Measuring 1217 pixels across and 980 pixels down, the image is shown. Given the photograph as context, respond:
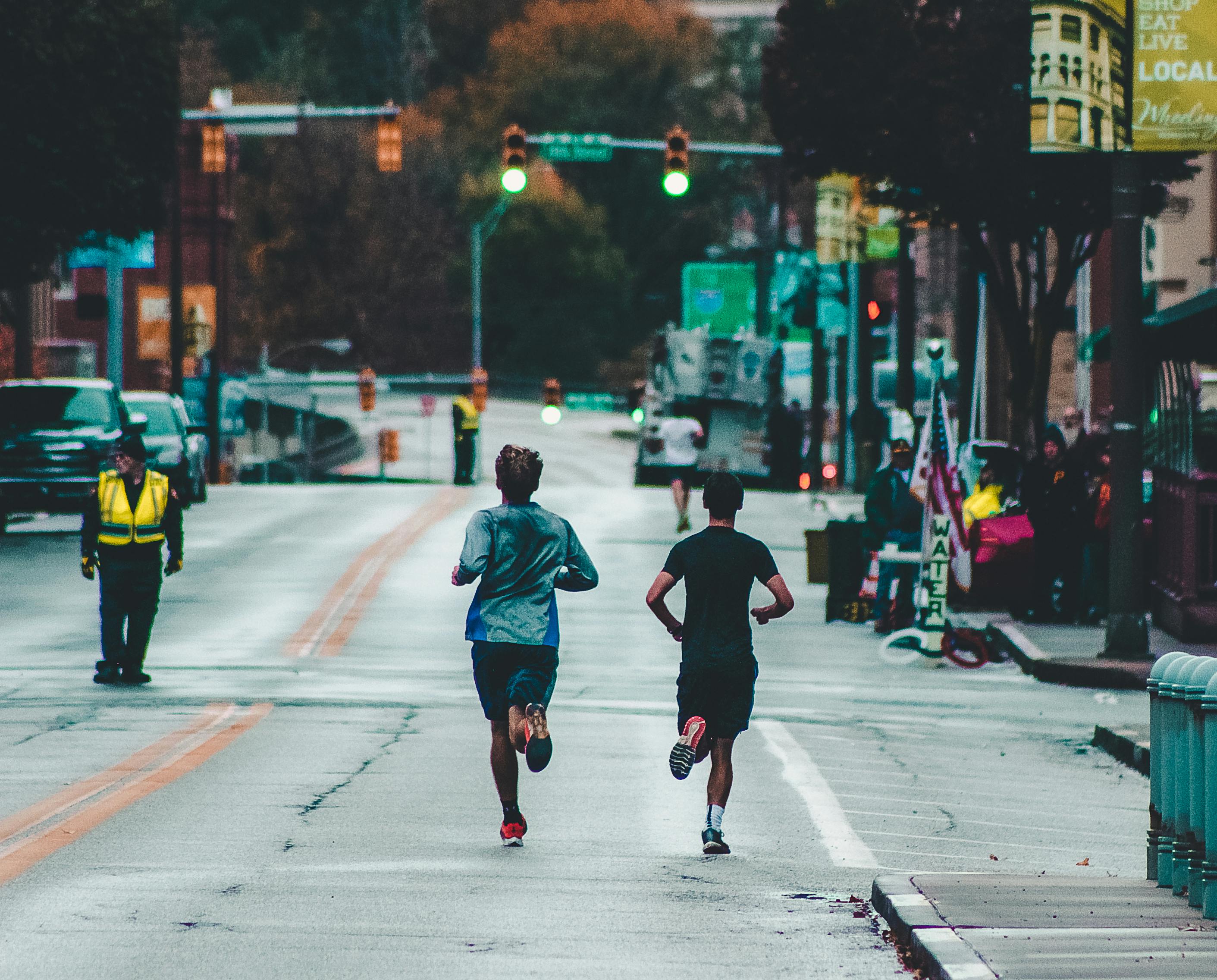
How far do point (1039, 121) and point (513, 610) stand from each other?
35.6 feet

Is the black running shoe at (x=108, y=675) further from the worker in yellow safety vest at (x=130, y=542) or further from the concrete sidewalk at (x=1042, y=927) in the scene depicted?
the concrete sidewalk at (x=1042, y=927)

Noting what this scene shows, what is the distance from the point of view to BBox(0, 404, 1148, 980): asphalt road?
780 centimetres

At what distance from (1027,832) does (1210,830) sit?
332 centimetres

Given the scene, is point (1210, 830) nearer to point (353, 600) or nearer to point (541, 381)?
point (353, 600)

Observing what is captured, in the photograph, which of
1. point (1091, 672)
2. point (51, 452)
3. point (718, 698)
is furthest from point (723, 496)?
point (51, 452)

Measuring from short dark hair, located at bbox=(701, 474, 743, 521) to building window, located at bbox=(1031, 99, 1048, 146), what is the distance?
10.0 metres

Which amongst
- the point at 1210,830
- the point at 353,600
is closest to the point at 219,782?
the point at 1210,830

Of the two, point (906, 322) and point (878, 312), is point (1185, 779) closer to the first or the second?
point (906, 322)

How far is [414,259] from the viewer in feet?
317

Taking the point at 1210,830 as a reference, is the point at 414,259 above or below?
above

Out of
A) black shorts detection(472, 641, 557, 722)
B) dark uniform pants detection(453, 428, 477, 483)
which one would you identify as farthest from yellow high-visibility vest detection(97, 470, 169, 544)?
dark uniform pants detection(453, 428, 477, 483)

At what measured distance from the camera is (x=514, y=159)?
3259 centimetres

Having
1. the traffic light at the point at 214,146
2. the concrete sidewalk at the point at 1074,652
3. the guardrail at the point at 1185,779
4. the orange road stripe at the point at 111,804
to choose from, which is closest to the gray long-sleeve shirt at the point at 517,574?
the orange road stripe at the point at 111,804

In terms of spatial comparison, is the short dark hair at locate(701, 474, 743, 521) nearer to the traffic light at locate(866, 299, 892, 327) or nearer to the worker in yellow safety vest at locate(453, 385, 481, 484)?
the traffic light at locate(866, 299, 892, 327)
